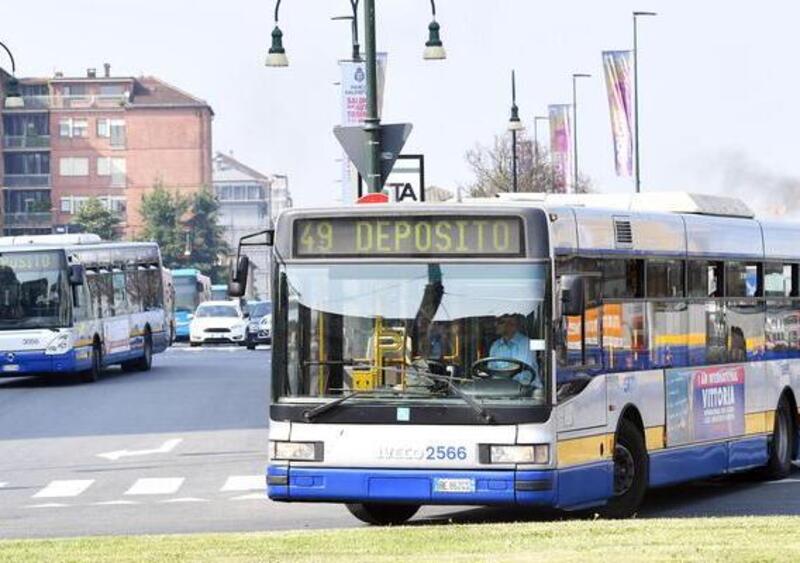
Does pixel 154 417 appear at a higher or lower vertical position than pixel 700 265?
lower

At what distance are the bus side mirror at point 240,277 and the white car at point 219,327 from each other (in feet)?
200

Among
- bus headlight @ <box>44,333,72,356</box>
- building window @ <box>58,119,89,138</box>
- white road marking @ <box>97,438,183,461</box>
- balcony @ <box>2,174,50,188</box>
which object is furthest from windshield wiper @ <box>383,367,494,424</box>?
building window @ <box>58,119,89,138</box>

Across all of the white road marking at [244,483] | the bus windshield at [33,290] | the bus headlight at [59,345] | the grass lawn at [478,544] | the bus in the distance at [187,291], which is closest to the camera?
the grass lawn at [478,544]

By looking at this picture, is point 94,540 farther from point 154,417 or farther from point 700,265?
point 154,417

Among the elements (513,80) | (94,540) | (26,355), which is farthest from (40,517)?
(513,80)

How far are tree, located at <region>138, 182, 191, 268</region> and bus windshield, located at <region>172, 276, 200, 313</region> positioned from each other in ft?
203

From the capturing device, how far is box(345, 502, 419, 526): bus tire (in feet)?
60.5

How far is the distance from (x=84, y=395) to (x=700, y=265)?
73.4ft

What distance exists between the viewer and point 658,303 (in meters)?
19.4

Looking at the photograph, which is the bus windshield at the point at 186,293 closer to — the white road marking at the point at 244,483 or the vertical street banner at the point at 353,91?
the vertical street banner at the point at 353,91

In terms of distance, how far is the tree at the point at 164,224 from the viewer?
15750 centimetres

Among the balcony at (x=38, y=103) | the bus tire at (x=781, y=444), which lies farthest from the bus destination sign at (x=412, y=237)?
the balcony at (x=38, y=103)

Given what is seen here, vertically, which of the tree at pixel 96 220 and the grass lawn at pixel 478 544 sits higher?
the tree at pixel 96 220

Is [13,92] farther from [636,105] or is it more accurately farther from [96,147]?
[96,147]
